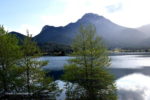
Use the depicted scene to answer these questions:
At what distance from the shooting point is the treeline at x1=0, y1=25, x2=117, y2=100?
2931 centimetres

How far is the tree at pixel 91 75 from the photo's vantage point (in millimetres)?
31031

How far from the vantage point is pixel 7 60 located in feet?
96.0

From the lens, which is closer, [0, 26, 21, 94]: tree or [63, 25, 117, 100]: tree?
[0, 26, 21, 94]: tree

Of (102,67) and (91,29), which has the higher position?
(91,29)

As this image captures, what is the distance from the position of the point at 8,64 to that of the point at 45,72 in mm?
5332

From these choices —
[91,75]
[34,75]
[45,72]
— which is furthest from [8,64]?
[91,75]

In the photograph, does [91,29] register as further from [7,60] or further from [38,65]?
[7,60]

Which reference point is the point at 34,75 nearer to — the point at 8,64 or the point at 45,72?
the point at 45,72

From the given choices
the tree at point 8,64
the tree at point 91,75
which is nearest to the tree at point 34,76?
the tree at point 8,64

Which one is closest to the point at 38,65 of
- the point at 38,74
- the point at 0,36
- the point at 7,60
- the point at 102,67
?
the point at 38,74

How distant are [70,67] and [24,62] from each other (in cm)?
680

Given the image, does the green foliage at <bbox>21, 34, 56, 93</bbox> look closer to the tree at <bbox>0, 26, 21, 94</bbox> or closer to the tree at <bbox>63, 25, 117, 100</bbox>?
the tree at <bbox>0, 26, 21, 94</bbox>

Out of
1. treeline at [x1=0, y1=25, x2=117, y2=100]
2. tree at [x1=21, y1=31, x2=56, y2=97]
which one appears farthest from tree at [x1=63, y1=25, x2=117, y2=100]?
tree at [x1=21, y1=31, x2=56, y2=97]

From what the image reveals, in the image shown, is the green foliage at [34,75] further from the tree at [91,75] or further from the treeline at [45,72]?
the tree at [91,75]
